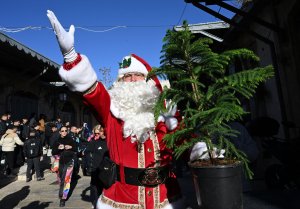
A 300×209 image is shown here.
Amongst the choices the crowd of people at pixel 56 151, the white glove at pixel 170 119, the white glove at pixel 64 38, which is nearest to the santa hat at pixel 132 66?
the white glove at pixel 170 119

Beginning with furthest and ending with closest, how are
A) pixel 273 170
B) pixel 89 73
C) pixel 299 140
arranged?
pixel 273 170
pixel 299 140
pixel 89 73

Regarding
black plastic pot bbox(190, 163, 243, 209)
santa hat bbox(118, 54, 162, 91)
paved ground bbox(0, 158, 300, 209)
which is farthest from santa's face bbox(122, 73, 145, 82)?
paved ground bbox(0, 158, 300, 209)

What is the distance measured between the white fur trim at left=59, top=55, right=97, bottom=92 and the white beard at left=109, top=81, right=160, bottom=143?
421 mm

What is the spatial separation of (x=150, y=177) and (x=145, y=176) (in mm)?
41

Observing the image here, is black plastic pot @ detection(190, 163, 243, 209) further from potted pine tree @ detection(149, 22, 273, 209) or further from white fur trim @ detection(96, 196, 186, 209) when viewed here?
white fur trim @ detection(96, 196, 186, 209)

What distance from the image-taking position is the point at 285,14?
6316 millimetres

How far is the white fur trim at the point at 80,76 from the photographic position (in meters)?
2.34

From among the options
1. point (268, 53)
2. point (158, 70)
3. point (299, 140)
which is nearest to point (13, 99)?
point (268, 53)

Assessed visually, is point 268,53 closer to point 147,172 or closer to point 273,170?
point 273,170

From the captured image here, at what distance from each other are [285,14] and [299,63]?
1011 mm

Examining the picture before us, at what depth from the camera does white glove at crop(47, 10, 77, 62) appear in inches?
83.4

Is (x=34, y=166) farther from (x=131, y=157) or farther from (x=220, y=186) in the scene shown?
(x=220, y=186)

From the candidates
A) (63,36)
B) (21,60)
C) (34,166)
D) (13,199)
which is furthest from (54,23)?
(21,60)

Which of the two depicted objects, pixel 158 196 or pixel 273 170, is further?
pixel 273 170
